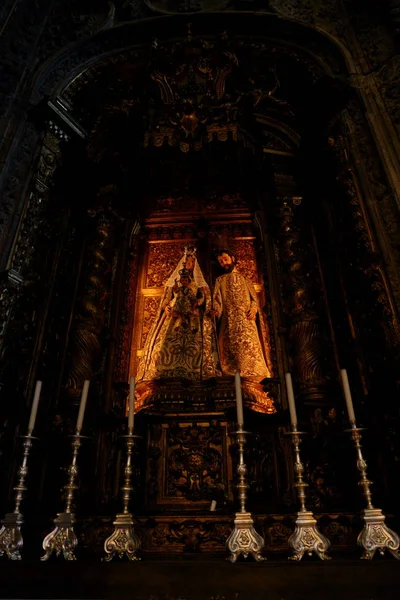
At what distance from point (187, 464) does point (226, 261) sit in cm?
237

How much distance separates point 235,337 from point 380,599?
8.92ft

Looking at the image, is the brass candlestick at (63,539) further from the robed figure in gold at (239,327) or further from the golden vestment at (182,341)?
the robed figure in gold at (239,327)

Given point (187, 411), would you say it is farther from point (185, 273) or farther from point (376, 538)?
point (376, 538)

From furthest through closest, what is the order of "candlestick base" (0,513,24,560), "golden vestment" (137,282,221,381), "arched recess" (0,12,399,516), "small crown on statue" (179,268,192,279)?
1. "small crown on statue" (179,268,192,279)
2. "golden vestment" (137,282,221,381)
3. "arched recess" (0,12,399,516)
4. "candlestick base" (0,513,24,560)

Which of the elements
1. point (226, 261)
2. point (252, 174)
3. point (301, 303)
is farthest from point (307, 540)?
point (252, 174)

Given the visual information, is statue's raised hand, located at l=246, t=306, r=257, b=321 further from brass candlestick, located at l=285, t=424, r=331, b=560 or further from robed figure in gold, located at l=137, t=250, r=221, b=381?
brass candlestick, located at l=285, t=424, r=331, b=560

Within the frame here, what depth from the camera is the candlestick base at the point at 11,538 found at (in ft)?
7.31

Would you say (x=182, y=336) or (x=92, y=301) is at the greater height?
(x=92, y=301)

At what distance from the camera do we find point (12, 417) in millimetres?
3373

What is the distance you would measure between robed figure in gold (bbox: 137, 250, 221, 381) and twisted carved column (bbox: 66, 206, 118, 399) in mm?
522

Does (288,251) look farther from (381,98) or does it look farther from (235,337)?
(381,98)

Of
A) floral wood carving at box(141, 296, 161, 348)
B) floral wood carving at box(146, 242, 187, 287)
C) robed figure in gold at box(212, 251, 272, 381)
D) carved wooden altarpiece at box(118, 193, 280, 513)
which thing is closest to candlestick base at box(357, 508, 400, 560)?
carved wooden altarpiece at box(118, 193, 280, 513)

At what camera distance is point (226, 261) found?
5.05 meters

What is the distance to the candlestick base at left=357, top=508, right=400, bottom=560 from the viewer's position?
2084mm
